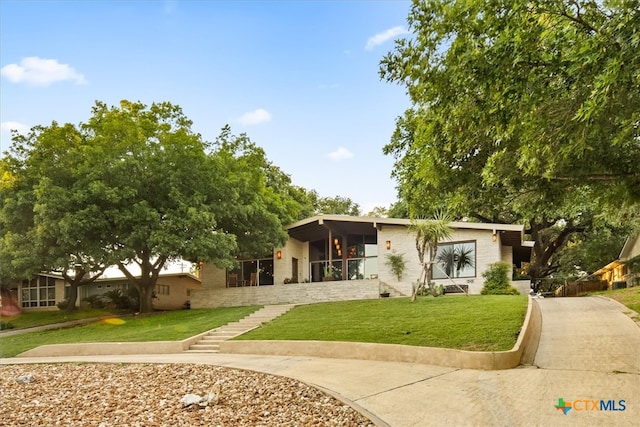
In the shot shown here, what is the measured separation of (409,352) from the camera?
9430 millimetres

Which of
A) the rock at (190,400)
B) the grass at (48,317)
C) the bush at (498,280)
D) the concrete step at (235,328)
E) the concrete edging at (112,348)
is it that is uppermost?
the bush at (498,280)

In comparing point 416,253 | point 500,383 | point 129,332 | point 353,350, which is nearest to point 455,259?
point 416,253

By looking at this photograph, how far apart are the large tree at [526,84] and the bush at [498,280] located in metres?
10.7

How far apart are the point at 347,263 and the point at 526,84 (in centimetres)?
1977

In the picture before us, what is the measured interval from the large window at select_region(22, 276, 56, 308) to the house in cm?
1337

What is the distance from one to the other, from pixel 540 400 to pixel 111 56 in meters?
10.1

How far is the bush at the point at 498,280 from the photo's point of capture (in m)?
A: 19.2

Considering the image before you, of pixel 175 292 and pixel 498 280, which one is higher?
pixel 498 280

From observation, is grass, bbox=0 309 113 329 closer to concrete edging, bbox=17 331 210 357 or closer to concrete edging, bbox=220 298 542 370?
concrete edging, bbox=17 331 210 357

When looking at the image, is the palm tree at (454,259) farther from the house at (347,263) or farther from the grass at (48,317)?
the grass at (48,317)

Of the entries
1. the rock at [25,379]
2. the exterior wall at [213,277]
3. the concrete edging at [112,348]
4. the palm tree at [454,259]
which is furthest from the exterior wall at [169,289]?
the rock at [25,379]

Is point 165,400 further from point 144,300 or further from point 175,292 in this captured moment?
point 175,292

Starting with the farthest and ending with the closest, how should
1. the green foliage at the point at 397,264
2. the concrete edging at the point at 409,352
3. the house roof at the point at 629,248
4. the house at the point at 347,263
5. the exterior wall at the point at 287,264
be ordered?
1. the exterior wall at the point at 287,264
2. the house roof at the point at 629,248
3. the green foliage at the point at 397,264
4. the house at the point at 347,263
5. the concrete edging at the point at 409,352

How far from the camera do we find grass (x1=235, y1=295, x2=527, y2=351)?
995cm
